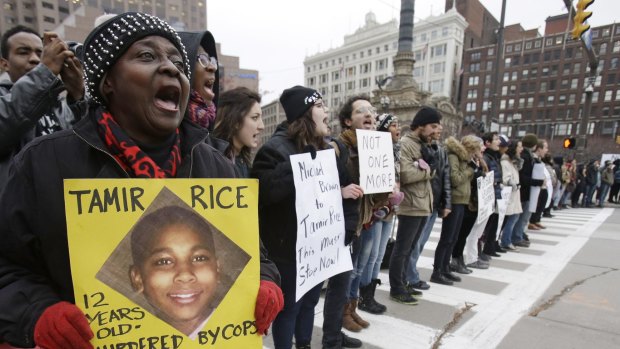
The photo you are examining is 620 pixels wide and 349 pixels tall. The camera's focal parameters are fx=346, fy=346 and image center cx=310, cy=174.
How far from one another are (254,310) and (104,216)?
575 mm

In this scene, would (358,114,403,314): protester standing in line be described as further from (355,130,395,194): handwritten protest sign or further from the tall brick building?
the tall brick building

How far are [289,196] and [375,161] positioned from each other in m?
1.14

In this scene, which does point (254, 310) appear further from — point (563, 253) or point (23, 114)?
point (563, 253)

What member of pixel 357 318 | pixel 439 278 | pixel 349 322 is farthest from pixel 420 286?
pixel 349 322

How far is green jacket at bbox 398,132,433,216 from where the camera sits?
395 cm

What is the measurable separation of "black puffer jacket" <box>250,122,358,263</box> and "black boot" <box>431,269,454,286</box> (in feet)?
10.8

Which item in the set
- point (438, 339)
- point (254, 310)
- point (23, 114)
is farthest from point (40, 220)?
point (438, 339)

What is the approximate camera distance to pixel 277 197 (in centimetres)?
235

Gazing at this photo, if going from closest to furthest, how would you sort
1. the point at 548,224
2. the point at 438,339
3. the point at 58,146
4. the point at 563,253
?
the point at 58,146 < the point at 438,339 < the point at 563,253 < the point at 548,224

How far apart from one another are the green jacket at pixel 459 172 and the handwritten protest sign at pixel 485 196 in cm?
27

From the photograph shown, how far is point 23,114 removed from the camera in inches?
67.4

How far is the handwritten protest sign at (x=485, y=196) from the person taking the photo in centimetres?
505

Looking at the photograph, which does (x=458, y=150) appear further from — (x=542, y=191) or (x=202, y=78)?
(x=542, y=191)

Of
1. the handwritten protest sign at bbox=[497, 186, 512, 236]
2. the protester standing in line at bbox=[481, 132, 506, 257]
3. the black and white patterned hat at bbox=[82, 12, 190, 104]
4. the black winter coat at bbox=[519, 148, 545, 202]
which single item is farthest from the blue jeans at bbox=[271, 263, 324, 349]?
the black winter coat at bbox=[519, 148, 545, 202]
